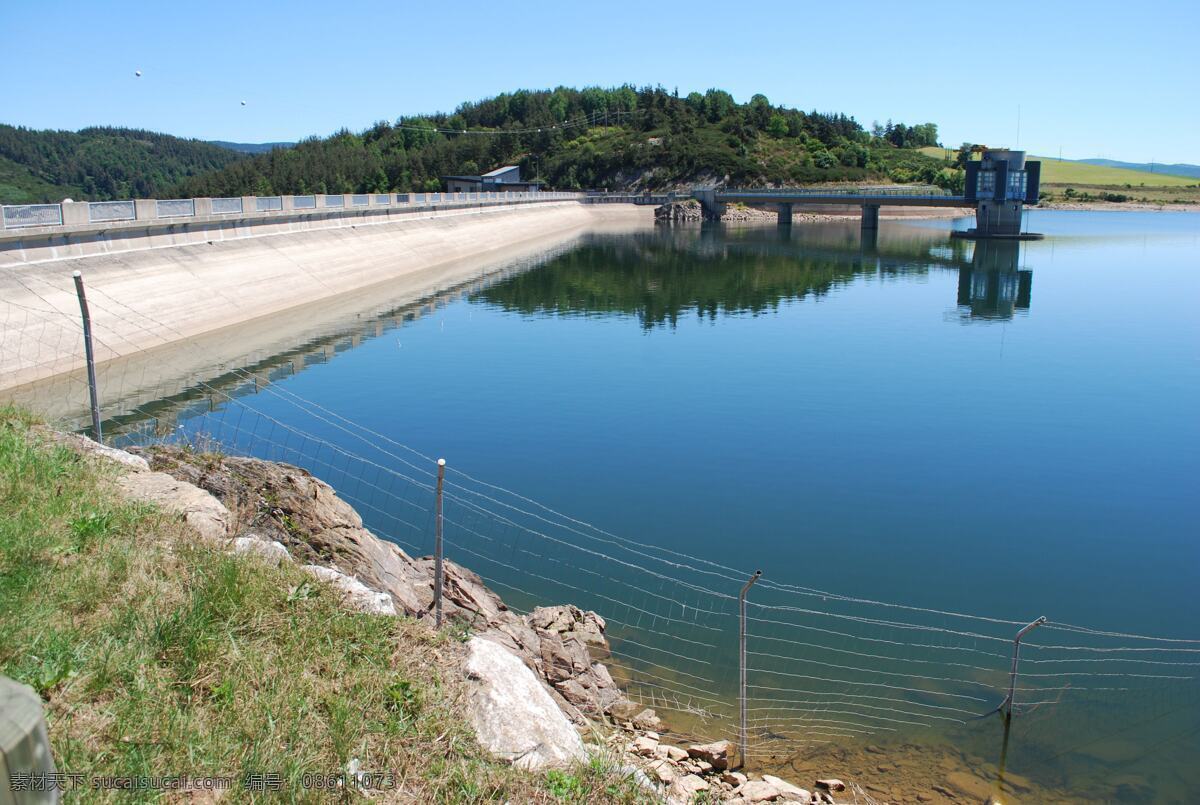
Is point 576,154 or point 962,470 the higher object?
point 576,154

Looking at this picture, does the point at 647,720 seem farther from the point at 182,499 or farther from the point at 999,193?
the point at 999,193

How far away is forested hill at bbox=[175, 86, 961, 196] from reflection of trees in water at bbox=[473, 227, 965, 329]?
54060 mm

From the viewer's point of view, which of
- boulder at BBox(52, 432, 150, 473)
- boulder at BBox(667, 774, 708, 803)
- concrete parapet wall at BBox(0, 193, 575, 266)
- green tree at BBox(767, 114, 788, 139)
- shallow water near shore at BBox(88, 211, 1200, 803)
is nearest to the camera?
boulder at BBox(667, 774, 708, 803)

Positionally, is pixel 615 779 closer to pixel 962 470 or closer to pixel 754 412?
pixel 962 470

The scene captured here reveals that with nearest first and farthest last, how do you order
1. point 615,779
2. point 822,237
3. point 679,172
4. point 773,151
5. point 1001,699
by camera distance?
1. point 615,779
2. point 1001,699
3. point 822,237
4. point 679,172
5. point 773,151

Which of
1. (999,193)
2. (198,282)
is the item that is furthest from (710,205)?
(198,282)

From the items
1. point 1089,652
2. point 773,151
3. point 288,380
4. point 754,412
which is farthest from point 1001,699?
point 773,151

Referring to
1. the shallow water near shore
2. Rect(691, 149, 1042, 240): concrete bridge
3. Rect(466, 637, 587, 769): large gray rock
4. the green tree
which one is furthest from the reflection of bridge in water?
the green tree

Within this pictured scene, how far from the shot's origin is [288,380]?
29594mm

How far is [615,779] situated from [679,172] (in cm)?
14783

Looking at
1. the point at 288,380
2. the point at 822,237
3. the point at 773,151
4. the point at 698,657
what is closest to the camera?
the point at 698,657

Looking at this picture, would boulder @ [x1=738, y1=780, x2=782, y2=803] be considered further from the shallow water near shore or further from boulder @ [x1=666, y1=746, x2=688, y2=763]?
the shallow water near shore

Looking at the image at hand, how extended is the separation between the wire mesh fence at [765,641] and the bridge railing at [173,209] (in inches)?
646

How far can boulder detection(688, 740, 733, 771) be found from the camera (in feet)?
30.2
